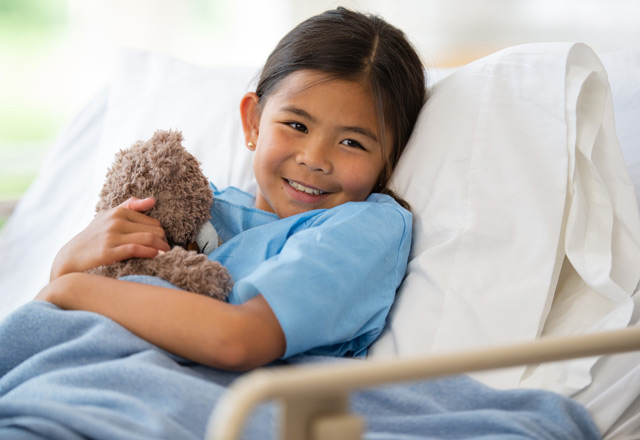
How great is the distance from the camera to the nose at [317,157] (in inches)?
46.0

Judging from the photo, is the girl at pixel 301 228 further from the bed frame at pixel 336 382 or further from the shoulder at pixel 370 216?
the bed frame at pixel 336 382

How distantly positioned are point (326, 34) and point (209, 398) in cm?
71

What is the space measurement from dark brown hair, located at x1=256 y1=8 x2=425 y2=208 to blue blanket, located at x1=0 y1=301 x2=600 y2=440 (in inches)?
15.6

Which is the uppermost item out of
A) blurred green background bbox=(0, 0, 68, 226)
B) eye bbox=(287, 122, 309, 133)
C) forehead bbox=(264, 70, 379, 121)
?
forehead bbox=(264, 70, 379, 121)

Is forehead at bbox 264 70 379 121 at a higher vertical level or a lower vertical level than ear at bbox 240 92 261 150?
higher

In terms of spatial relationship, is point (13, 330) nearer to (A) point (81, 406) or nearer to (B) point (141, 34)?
(A) point (81, 406)

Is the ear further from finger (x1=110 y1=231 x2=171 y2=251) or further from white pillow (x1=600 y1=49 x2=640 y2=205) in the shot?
white pillow (x1=600 y1=49 x2=640 y2=205)

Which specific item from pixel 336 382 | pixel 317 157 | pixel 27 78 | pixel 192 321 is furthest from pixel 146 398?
pixel 27 78

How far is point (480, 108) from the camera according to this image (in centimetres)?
117

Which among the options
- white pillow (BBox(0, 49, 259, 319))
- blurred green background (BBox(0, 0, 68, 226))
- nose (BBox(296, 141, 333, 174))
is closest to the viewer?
nose (BBox(296, 141, 333, 174))

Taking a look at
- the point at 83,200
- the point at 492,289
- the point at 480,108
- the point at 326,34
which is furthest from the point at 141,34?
the point at 492,289

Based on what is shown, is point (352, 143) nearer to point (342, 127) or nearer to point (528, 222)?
point (342, 127)

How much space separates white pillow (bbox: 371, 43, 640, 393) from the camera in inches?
41.4

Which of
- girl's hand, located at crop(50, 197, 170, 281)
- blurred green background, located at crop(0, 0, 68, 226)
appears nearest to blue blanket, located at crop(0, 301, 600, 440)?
girl's hand, located at crop(50, 197, 170, 281)
